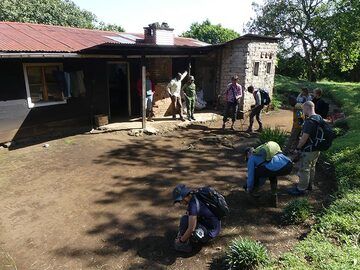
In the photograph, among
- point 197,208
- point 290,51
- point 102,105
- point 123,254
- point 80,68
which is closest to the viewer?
point 197,208

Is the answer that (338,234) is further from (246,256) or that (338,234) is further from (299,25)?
(299,25)

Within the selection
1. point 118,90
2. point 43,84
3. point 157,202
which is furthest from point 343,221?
point 118,90

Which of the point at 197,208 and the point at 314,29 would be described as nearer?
the point at 197,208

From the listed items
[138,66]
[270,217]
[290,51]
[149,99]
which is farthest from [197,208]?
[290,51]

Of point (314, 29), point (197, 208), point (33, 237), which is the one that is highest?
point (314, 29)

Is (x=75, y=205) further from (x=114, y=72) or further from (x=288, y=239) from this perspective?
(x=114, y=72)

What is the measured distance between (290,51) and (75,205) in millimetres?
31407

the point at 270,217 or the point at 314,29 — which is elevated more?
the point at 314,29

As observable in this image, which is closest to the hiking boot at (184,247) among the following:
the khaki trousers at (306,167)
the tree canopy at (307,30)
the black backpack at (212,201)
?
the black backpack at (212,201)

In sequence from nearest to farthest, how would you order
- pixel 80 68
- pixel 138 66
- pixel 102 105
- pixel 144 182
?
pixel 144 182, pixel 80 68, pixel 102 105, pixel 138 66

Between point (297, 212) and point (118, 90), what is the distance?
10.1 m

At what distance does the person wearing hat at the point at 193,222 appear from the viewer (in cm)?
439

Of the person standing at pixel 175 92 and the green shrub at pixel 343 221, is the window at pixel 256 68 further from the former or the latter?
the green shrub at pixel 343 221

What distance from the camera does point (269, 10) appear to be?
30984 millimetres
